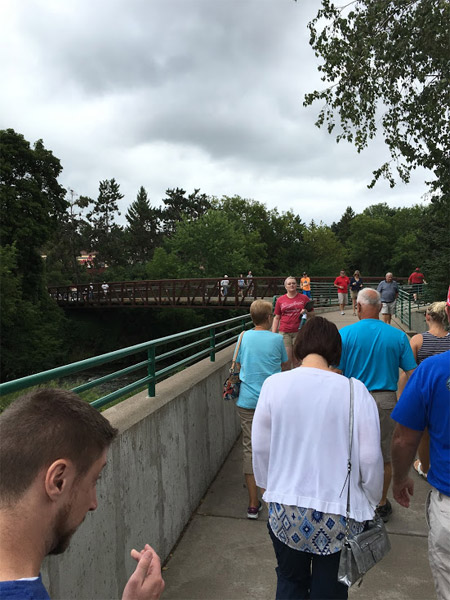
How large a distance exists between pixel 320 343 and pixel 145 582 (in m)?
1.43

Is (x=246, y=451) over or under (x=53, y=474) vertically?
under

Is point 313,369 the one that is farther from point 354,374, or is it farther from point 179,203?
point 179,203

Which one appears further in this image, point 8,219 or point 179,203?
point 179,203

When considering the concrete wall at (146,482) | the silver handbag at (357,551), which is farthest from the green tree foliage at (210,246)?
the silver handbag at (357,551)

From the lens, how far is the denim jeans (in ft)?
6.55

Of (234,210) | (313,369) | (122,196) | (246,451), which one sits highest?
(122,196)

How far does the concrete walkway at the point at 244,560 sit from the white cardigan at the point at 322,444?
1556 mm

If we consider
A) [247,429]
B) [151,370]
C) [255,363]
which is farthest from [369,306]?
[151,370]

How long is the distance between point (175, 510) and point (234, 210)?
6462 centimetres

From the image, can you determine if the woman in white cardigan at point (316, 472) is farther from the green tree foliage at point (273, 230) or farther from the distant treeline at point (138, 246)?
the green tree foliage at point (273, 230)

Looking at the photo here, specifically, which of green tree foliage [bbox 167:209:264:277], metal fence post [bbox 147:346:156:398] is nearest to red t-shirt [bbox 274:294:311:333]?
metal fence post [bbox 147:346:156:398]

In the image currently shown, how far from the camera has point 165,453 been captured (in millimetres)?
3680

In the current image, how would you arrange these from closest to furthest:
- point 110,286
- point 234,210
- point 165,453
→ point 165,453, point 110,286, point 234,210

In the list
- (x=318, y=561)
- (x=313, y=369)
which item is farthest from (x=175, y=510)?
(x=313, y=369)
